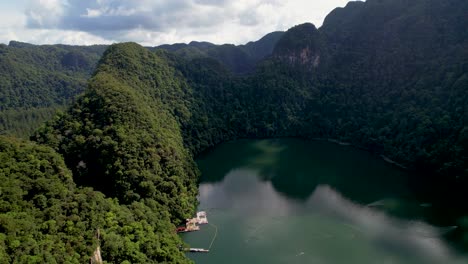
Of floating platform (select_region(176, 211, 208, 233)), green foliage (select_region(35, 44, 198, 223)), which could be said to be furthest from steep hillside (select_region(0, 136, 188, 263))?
green foliage (select_region(35, 44, 198, 223))

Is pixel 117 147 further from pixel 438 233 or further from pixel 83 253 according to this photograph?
pixel 438 233

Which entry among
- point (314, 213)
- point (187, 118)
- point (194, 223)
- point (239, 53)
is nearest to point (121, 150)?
point (194, 223)

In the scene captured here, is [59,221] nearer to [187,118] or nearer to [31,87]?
[187,118]

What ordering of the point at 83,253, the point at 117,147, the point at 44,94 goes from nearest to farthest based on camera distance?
the point at 83,253 → the point at 117,147 → the point at 44,94

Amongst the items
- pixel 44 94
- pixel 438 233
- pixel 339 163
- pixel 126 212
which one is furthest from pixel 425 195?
pixel 44 94

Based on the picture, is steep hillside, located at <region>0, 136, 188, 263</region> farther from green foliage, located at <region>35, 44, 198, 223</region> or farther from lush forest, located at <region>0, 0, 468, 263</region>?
green foliage, located at <region>35, 44, 198, 223</region>

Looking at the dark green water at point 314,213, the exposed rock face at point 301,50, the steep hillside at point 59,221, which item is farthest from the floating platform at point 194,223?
the exposed rock face at point 301,50

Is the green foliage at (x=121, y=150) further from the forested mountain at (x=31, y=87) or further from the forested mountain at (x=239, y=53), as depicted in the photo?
the forested mountain at (x=239, y=53)
